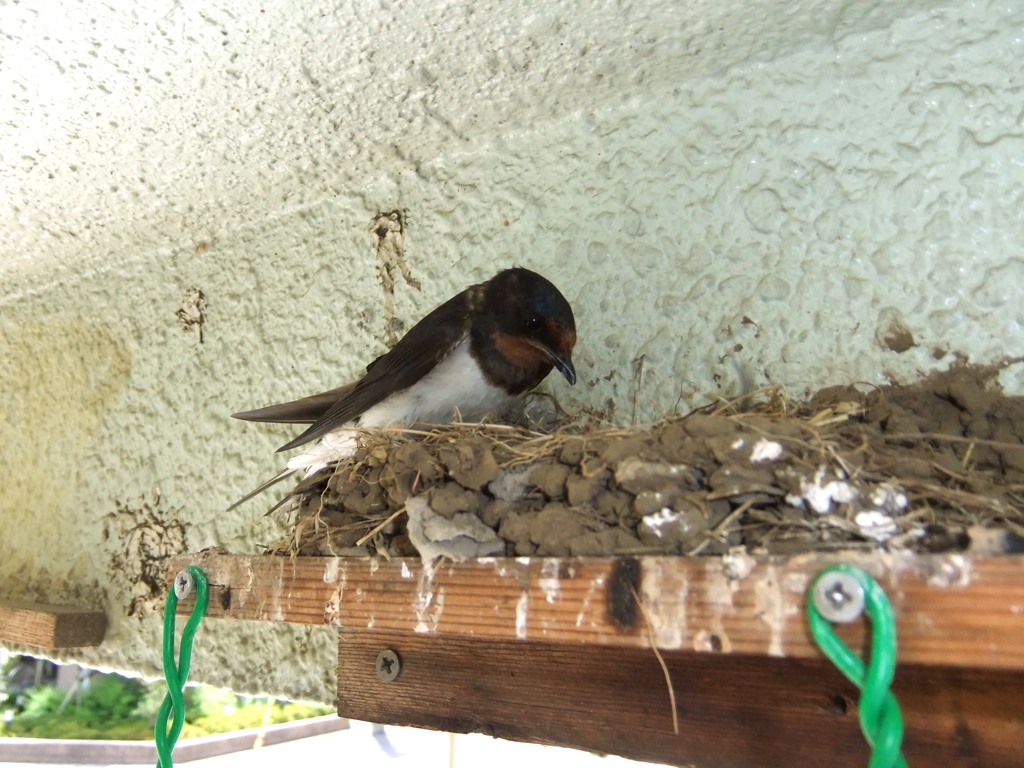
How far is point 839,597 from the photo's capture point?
1.90ft

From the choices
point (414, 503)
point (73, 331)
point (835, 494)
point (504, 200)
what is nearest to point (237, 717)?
point (73, 331)

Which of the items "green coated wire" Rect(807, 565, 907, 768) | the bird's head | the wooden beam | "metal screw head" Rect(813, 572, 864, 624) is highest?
the bird's head

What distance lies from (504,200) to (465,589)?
1.01 meters

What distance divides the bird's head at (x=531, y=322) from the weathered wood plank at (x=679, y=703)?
18.9 inches

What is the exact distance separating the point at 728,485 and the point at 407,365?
81cm

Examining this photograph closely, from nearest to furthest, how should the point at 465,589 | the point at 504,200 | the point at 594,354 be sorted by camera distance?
the point at 465,589, the point at 594,354, the point at 504,200

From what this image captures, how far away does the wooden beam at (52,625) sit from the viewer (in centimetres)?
201

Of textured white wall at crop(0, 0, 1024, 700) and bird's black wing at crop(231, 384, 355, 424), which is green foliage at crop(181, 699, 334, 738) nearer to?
textured white wall at crop(0, 0, 1024, 700)

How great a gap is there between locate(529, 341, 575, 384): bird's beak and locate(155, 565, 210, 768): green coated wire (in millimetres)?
632

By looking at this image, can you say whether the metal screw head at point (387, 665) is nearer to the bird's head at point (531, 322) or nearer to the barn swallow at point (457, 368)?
the barn swallow at point (457, 368)

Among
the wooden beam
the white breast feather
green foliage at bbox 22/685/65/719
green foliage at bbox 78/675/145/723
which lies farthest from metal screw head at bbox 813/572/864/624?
green foliage at bbox 22/685/65/719

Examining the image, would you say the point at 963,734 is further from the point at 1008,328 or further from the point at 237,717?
the point at 237,717

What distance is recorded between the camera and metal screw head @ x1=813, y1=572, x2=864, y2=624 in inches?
22.5

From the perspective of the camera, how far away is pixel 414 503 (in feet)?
3.00
